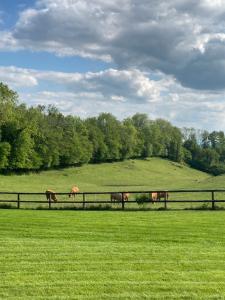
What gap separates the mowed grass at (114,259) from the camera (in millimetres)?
9406

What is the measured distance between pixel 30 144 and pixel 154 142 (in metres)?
62.1

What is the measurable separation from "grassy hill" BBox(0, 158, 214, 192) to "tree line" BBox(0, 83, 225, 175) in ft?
8.97

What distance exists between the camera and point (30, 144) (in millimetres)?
92562

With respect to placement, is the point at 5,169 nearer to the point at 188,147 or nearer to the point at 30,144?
the point at 30,144

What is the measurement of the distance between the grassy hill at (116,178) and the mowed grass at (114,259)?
165ft

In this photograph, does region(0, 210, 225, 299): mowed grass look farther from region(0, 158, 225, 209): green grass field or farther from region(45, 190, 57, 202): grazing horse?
region(0, 158, 225, 209): green grass field

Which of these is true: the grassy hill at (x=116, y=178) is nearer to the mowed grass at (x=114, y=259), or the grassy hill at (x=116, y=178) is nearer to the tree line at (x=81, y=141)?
the tree line at (x=81, y=141)

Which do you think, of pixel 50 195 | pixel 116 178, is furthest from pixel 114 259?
pixel 116 178

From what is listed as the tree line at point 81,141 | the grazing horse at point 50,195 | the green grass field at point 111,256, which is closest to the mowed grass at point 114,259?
the green grass field at point 111,256

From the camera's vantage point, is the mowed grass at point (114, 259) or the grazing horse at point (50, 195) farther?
the grazing horse at point (50, 195)

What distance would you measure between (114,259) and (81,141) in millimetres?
99451

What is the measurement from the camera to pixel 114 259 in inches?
481

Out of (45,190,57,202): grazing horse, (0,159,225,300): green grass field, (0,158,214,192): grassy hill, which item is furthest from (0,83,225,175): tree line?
(0,159,225,300): green grass field

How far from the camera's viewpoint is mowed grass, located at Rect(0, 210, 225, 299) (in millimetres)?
9406
